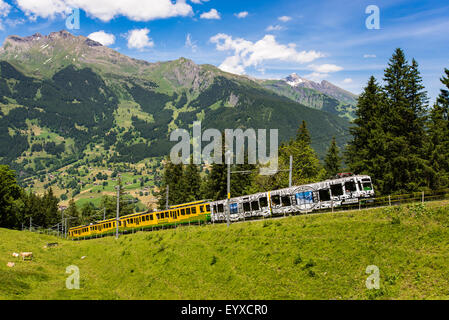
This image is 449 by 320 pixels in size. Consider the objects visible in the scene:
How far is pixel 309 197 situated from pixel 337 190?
3006mm

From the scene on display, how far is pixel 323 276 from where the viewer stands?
19.0 meters

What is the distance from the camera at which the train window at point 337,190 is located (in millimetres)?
34781

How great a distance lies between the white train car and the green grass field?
21.9 ft

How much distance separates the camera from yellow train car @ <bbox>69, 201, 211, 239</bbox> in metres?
49.0

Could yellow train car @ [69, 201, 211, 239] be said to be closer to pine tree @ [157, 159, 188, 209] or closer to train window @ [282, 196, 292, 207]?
train window @ [282, 196, 292, 207]

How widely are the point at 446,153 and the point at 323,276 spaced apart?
3448 centimetres

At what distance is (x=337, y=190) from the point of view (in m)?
34.8

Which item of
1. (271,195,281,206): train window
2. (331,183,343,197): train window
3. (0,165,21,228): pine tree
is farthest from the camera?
(0,165,21,228): pine tree

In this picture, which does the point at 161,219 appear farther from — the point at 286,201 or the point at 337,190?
the point at 337,190

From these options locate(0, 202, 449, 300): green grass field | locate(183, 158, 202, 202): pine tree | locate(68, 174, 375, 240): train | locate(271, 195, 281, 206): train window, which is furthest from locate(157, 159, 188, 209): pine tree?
locate(0, 202, 449, 300): green grass field

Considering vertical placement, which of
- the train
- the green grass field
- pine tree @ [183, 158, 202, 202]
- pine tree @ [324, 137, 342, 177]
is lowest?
the green grass field

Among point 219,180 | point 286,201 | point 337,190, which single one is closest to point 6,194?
point 219,180
